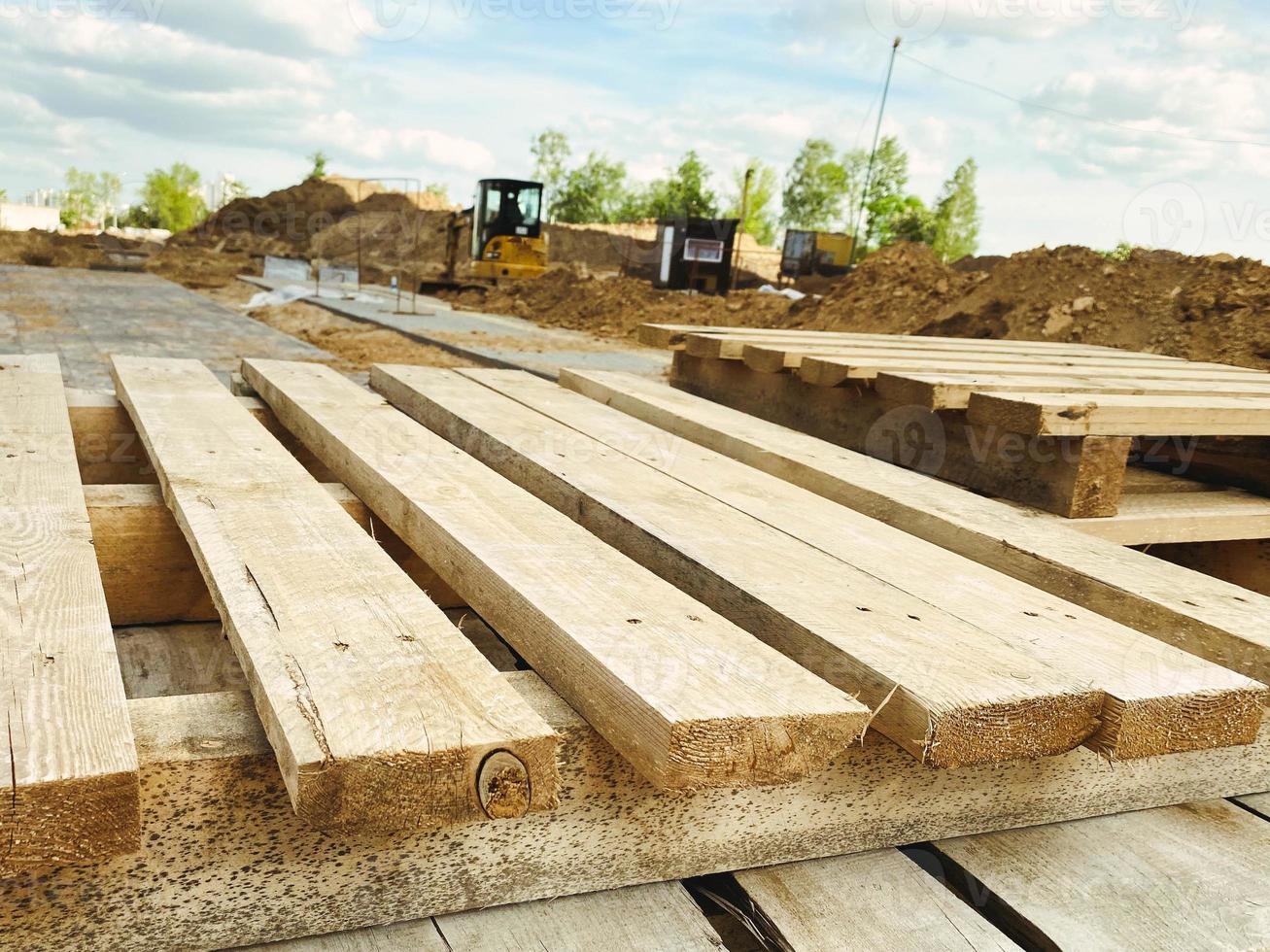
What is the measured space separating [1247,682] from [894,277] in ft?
34.2

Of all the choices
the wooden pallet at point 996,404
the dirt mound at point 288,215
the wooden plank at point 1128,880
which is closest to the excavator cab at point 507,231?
the wooden pallet at point 996,404

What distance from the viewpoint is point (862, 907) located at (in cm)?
132

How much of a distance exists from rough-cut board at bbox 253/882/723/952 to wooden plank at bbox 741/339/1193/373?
80.9 inches

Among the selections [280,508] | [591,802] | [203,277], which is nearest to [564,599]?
[591,802]

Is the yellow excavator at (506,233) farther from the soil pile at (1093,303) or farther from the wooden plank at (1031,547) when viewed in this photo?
the wooden plank at (1031,547)

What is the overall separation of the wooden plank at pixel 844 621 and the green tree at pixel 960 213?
2224 inches

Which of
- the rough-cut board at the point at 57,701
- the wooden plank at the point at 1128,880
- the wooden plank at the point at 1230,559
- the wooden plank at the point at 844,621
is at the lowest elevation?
the wooden plank at the point at 1128,880

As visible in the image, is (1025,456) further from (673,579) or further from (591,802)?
(591,802)

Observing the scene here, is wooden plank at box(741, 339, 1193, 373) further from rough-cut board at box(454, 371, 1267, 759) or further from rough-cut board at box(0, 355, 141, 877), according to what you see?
rough-cut board at box(0, 355, 141, 877)

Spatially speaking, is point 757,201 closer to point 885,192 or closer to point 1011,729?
point 885,192

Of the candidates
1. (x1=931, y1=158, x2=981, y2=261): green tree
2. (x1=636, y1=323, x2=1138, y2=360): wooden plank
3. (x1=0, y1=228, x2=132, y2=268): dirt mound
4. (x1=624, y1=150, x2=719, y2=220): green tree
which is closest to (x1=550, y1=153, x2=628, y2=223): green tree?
(x1=624, y1=150, x2=719, y2=220): green tree

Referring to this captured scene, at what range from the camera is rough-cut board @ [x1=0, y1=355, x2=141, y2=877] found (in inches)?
36.0

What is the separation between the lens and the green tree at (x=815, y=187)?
2355 inches

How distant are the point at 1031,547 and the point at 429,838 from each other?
4.26ft
